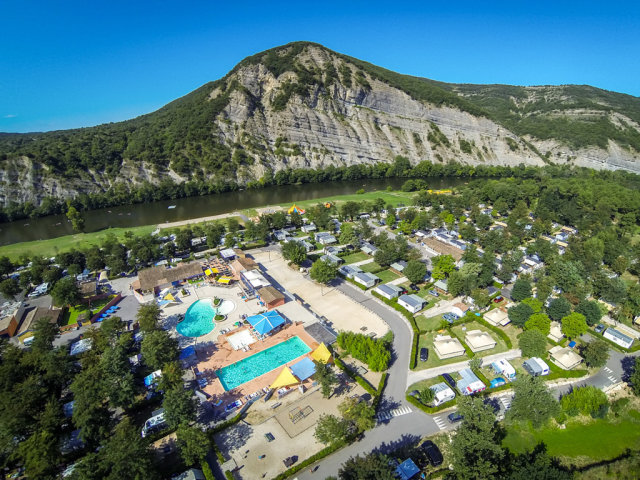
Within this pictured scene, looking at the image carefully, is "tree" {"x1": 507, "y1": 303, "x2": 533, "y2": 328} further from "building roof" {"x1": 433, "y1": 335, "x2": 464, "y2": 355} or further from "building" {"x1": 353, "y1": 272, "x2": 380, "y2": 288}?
"building" {"x1": 353, "y1": 272, "x2": 380, "y2": 288}

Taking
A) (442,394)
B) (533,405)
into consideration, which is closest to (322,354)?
(442,394)

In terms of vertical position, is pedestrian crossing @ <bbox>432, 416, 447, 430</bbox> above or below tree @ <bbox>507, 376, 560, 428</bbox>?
below

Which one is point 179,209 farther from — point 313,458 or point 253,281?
point 313,458

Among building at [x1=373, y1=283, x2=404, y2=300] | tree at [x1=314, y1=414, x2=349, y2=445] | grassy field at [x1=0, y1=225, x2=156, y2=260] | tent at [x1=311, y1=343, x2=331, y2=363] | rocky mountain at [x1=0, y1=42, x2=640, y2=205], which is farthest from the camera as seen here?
rocky mountain at [x1=0, y1=42, x2=640, y2=205]

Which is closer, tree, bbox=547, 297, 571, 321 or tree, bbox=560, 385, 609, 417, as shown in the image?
tree, bbox=560, 385, 609, 417

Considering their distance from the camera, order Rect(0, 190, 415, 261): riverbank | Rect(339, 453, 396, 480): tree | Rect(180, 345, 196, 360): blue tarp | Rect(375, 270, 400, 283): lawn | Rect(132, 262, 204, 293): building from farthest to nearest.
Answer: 1. Rect(0, 190, 415, 261): riverbank
2. Rect(375, 270, 400, 283): lawn
3. Rect(132, 262, 204, 293): building
4. Rect(180, 345, 196, 360): blue tarp
5. Rect(339, 453, 396, 480): tree

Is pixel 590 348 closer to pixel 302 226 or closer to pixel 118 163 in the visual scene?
pixel 302 226

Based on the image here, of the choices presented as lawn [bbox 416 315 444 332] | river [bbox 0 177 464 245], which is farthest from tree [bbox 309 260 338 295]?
river [bbox 0 177 464 245]
